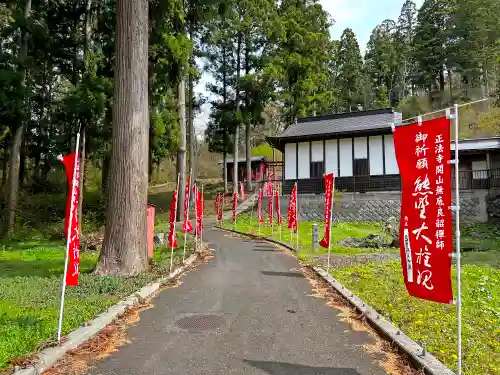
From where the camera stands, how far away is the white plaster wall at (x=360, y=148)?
25.1 metres

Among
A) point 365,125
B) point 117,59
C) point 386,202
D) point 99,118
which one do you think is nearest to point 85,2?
point 99,118

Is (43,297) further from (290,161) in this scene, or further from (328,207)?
(290,161)

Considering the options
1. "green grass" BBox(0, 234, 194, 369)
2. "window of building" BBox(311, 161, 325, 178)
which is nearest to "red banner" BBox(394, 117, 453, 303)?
"green grass" BBox(0, 234, 194, 369)

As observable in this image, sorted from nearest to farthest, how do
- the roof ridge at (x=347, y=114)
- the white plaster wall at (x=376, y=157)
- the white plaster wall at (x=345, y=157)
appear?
the white plaster wall at (x=376, y=157)
the white plaster wall at (x=345, y=157)
the roof ridge at (x=347, y=114)

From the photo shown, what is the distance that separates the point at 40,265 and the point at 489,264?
13.4 m

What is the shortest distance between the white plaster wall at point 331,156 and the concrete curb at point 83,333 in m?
19.0

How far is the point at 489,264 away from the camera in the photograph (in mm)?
13023

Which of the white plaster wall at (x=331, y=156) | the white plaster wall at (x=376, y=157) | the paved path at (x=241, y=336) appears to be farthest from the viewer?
the white plaster wall at (x=331, y=156)

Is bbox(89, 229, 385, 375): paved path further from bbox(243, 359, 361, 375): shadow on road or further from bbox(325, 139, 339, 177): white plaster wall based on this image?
bbox(325, 139, 339, 177): white plaster wall

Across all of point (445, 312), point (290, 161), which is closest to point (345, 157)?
point (290, 161)

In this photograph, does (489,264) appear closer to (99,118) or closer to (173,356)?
(173,356)

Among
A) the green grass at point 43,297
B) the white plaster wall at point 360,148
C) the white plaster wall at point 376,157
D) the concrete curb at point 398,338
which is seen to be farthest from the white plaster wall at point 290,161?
the concrete curb at point 398,338

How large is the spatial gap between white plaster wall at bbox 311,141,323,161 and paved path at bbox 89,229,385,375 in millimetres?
17604

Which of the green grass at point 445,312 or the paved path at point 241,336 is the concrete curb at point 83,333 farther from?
the green grass at point 445,312
